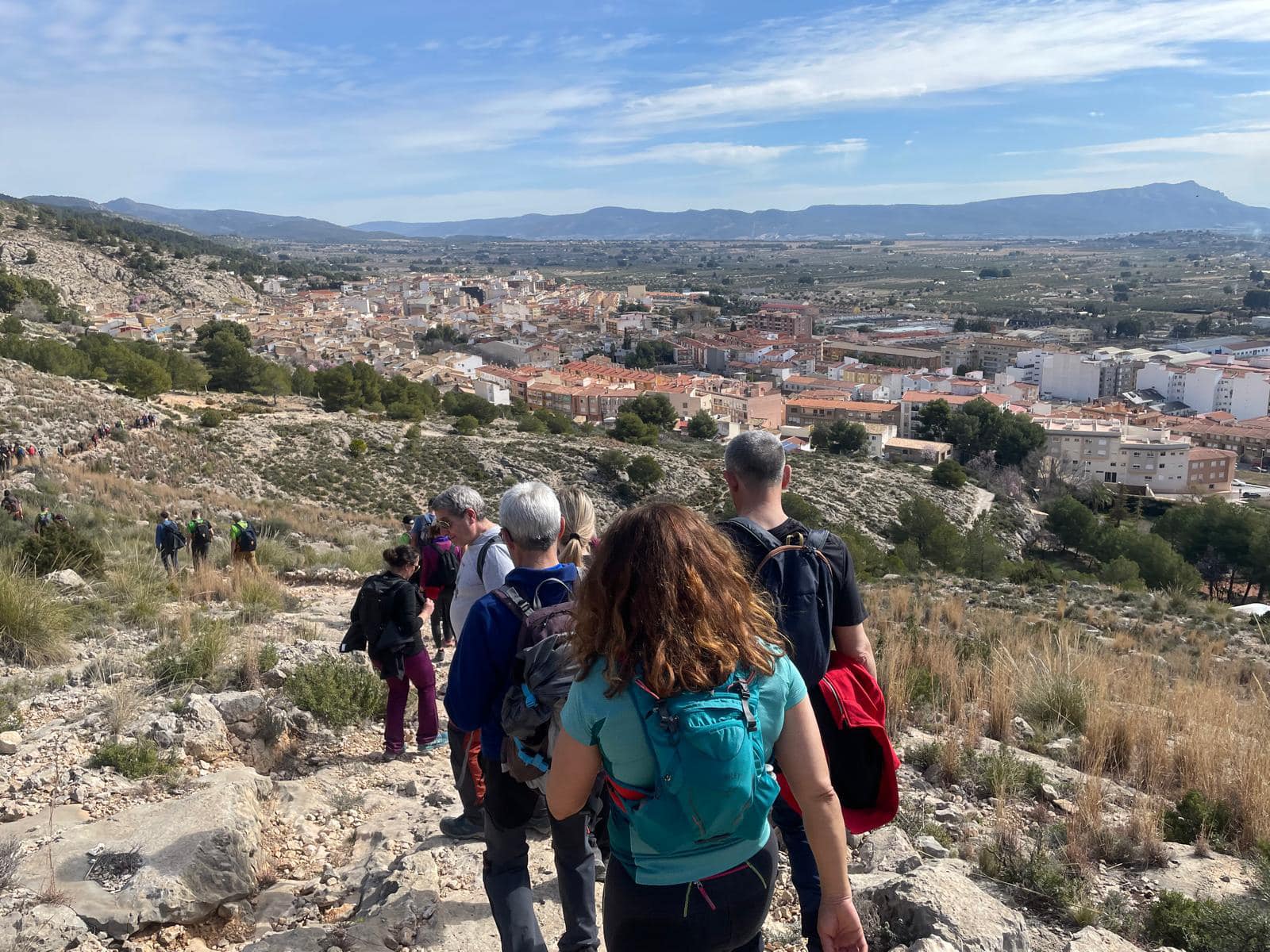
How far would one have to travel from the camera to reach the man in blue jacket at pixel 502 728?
2.30m

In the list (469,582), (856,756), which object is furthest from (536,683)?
(469,582)

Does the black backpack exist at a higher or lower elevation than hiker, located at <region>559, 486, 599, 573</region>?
lower

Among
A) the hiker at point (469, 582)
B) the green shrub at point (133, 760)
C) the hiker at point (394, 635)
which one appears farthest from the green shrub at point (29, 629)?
the hiker at point (469, 582)

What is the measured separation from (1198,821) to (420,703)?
10.4 ft

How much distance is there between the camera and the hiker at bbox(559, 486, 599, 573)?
268 centimetres

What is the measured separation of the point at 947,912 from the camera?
95.9 inches

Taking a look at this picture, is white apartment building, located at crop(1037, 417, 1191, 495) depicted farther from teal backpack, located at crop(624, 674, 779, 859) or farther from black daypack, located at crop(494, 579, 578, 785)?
teal backpack, located at crop(624, 674, 779, 859)

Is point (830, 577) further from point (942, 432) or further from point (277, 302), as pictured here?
point (277, 302)

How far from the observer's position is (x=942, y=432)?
52219 millimetres

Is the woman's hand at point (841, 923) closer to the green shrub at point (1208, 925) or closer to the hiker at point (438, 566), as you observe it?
the green shrub at point (1208, 925)

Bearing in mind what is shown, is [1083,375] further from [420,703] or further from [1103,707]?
[420,703]

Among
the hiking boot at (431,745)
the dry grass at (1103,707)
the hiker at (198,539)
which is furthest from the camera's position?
the hiker at (198,539)

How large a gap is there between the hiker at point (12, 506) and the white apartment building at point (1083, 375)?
7841 cm

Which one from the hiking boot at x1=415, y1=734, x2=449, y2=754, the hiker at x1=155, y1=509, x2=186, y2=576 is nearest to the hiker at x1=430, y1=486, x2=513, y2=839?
the hiking boot at x1=415, y1=734, x2=449, y2=754
